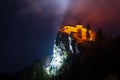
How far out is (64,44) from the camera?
16288 cm

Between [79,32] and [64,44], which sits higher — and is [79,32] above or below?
above

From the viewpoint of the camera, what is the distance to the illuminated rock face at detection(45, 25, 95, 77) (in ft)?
512

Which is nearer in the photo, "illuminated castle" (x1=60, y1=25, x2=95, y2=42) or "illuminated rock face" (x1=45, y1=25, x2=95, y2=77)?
"illuminated rock face" (x1=45, y1=25, x2=95, y2=77)

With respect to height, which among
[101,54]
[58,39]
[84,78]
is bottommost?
[84,78]

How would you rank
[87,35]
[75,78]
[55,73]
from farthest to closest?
[87,35]
[55,73]
[75,78]

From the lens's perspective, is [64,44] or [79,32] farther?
[79,32]

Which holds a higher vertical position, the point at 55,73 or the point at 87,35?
the point at 87,35

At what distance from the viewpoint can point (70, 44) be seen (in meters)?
160

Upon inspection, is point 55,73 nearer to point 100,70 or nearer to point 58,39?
point 58,39

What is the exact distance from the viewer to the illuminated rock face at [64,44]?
6142 inches

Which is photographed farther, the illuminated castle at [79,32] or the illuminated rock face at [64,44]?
the illuminated castle at [79,32]

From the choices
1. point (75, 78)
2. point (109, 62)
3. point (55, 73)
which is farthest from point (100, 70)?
point (55, 73)

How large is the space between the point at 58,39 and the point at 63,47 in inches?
263

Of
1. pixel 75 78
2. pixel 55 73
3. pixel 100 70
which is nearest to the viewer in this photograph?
pixel 100 70
